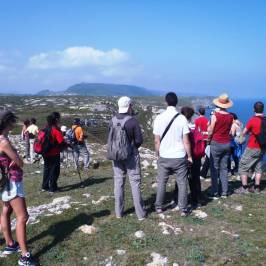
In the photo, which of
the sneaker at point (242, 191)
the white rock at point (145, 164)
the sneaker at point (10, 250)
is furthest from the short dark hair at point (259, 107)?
the white rock at point (145, 164)

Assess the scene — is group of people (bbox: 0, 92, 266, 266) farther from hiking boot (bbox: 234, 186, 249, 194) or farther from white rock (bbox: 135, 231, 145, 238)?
white rock (bbox: 135, 231, 145, 238)

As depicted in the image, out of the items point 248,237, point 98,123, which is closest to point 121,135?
point 248,237

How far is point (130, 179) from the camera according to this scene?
989 cm

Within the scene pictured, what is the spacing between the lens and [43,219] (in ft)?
34.6

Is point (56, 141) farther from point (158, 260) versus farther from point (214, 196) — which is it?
point (158, 260)

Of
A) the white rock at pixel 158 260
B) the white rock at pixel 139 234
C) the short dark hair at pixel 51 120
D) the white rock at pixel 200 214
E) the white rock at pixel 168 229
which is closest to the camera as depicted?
the white rock at pixel 158 260

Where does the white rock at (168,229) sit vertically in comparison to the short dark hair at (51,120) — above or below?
below

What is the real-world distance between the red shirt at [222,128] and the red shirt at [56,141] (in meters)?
4.95

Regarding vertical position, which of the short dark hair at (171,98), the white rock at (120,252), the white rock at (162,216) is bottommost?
the white rock at (120,252)

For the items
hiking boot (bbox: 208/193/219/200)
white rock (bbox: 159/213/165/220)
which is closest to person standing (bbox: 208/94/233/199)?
hiking boot (bbox: 208/193/219/200)

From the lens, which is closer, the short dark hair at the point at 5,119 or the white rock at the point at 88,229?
the short dark hair at the point at 5,119

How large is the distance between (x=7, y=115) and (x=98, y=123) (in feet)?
338

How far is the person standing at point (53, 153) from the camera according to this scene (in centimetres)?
1343

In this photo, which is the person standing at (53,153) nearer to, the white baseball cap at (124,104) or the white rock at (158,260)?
the white baseball cap at (124,104)
